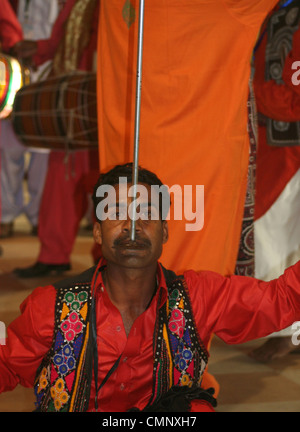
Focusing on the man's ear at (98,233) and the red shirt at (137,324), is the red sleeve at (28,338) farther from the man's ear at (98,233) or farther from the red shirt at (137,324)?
the man's ear at (98,233)

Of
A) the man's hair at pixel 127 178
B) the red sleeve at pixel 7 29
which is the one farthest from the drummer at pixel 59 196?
the man's hair at pixel 127 178

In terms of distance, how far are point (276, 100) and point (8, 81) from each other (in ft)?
4.55

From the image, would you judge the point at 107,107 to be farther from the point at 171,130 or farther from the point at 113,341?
the point at 113,341

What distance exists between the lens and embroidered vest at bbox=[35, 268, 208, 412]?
155 cm

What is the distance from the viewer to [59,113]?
316 centimetres

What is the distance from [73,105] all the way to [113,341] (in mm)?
1682

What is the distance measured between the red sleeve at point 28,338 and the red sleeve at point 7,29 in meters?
2.95

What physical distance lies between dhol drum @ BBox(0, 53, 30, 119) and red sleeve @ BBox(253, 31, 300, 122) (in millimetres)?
1246

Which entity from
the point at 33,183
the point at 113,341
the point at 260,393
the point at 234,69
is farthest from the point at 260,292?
the point at 33,183

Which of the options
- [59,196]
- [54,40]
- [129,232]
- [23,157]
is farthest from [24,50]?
[129,232]

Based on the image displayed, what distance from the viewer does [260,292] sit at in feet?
5.30

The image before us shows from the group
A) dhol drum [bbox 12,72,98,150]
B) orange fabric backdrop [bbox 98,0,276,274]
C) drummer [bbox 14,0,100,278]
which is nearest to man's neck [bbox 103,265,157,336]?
orange fabric backdrop [bbox 98,0,276,274]

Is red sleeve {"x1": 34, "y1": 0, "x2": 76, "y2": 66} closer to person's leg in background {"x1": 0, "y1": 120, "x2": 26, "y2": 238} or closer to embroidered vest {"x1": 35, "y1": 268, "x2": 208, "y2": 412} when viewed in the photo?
person's leg in background {"x1": 0, "y1": 120, "x2": 26, "y2": 238}

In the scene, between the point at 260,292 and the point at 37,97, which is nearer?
the point at 260,292
